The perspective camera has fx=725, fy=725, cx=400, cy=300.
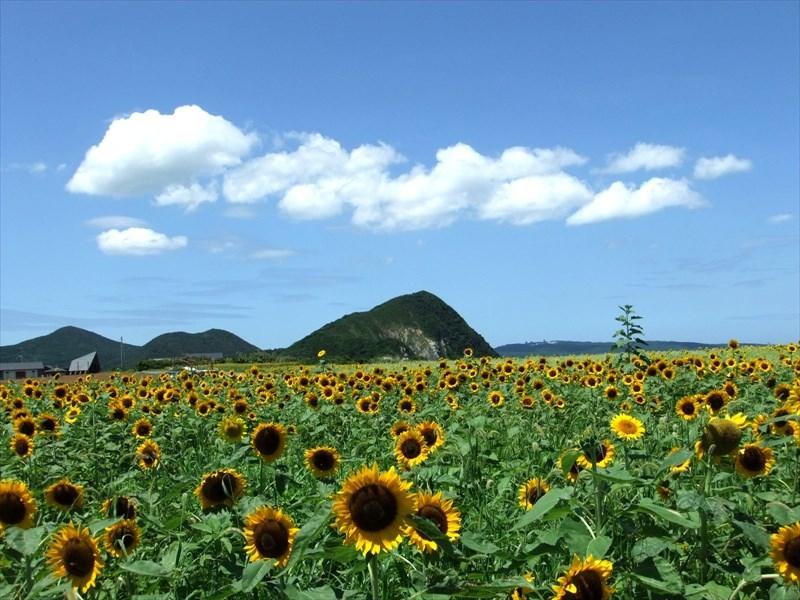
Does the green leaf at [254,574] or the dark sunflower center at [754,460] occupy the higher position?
the dark sunflower center at [754,460]

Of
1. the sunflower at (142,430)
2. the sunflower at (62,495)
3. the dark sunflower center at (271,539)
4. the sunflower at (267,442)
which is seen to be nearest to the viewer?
the dark sunflower center at (271,539)

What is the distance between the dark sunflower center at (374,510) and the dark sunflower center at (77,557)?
1338 mm

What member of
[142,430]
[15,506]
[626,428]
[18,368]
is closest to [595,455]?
[15,506]

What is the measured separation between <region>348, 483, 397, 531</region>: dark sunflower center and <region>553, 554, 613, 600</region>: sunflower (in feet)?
2.26

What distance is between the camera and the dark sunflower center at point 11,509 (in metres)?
3.72

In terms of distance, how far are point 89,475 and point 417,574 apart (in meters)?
5.35

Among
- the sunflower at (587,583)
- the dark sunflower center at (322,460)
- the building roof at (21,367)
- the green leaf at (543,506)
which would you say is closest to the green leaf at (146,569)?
the green leaf at (543,506)

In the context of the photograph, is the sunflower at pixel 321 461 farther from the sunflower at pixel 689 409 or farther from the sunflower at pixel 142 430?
the sunflower at pixel 142 430

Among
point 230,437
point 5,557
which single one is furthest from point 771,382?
point 5,557

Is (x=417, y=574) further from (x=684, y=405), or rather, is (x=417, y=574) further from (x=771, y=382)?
(x=771, y=382)

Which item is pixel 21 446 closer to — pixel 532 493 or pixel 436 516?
pixel 532 493

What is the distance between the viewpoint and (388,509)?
272 cm

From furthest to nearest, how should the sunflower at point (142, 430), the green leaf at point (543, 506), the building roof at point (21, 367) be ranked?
1. the building roof at point (21, 367)
2. the sunflower at point (142, 430)
3. the green leaf at point (543, 506)

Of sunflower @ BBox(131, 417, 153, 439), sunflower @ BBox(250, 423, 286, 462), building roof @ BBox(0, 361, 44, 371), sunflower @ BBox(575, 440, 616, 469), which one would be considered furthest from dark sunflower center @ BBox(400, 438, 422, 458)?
building roof @ BBox(0, 361, 44, 371)
